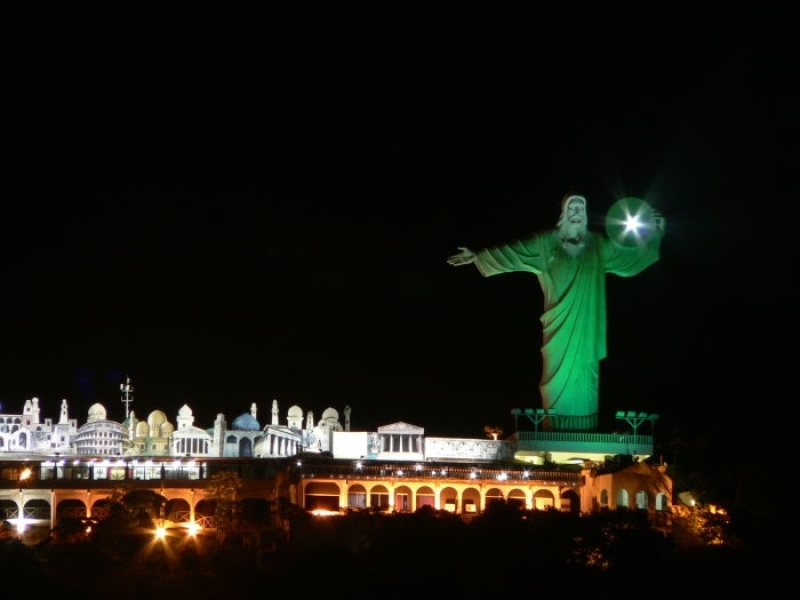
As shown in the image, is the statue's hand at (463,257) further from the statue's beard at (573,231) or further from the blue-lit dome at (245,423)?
the blue-lit dome at (245,423)

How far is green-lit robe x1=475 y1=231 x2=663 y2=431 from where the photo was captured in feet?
177

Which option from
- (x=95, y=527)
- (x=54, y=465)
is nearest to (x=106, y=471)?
(x=54, y=465)

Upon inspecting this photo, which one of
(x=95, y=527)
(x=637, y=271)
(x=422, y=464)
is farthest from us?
(x=637, y=271)

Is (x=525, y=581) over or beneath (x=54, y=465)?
beneath

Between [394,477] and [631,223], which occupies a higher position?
[631,223]

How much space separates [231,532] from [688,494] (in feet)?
52.9

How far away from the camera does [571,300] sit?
54.5 metres

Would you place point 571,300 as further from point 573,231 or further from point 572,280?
point 573,231

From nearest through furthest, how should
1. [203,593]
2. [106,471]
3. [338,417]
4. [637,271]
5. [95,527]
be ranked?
[203,593] → [95,527] → [106,471] → [637,271] → [338,417]

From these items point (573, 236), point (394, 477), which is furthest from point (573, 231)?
point (394, 477)

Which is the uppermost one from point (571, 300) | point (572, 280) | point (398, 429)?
point (572, 280)

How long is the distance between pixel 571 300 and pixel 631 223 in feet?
15.9

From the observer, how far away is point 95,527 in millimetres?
38594

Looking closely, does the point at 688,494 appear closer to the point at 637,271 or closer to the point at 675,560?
the point at 675,560
